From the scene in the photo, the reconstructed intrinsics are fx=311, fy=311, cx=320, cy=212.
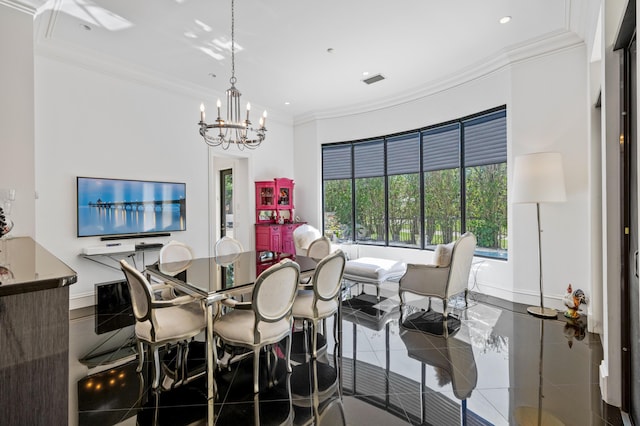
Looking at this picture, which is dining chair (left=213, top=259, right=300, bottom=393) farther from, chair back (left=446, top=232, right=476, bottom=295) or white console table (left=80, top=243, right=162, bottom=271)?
white console table (left=80, top=243, right=162, bottom=271)

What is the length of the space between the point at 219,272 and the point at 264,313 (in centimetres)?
79

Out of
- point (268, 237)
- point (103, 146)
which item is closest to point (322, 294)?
point (268, 237)

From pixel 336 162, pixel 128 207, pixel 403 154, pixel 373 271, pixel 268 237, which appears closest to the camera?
pixel 373 271

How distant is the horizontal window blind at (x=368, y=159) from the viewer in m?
6.16

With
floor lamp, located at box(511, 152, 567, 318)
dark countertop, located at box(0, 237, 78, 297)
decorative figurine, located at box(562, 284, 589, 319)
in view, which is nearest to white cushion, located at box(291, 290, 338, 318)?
dark countertop, located at box(0, 237, 78, 297)

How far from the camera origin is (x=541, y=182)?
3576 millimetres

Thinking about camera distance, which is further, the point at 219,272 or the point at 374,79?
the point at 374,79

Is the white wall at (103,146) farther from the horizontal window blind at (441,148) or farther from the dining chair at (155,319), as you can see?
the horizontal window blind at (441,148)

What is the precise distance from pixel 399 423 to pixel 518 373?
120 cm

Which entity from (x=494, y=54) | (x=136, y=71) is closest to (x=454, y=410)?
(x=494, y=54)

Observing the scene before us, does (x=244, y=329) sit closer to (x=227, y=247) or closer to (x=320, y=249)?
(x=320, y=249)

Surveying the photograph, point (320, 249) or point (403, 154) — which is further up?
point (403, 154)

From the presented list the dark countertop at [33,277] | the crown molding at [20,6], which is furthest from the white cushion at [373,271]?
the crown molding at [20,6]

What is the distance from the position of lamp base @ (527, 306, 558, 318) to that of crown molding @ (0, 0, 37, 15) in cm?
602
